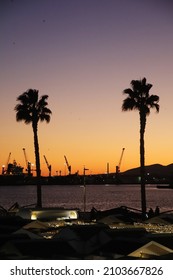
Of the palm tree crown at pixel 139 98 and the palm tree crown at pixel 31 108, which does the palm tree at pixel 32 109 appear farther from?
the palm tree crown at pixel 139 98

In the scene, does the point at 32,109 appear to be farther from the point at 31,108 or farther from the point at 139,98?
the point at 139,98

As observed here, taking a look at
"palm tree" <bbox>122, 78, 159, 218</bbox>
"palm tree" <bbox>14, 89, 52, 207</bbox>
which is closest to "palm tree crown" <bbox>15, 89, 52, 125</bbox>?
"palm tree" <bbox>14, 89, 52, 207</bbox>

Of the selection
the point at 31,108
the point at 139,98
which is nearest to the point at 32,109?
the point at 31,108

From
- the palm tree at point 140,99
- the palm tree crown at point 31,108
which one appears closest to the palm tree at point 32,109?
the palm tree crown at point 31,108

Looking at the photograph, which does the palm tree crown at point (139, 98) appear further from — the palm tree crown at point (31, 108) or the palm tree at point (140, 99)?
the palm tree crown at point (31, 108)

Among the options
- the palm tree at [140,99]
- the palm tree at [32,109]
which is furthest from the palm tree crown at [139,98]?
the palm tree at [32,109]

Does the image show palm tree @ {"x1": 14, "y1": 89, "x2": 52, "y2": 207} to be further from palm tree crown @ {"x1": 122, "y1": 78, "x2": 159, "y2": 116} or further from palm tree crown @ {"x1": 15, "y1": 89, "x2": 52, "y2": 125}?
palm tree crown @ {"x1": 122, "y1": 78, "x2": 159, "y2": 116}

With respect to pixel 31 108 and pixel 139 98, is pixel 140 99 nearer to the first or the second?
pixel 139 98

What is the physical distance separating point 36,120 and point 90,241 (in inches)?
807

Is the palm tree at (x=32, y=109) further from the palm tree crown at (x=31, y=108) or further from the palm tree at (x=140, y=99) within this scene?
the palm tree at (x=140, y=99)

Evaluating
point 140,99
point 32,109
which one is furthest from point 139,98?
point 32,109

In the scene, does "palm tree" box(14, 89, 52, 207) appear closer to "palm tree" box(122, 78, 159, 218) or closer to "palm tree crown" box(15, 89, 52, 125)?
"palm tree crown" box(15, 89, 52, 125)
